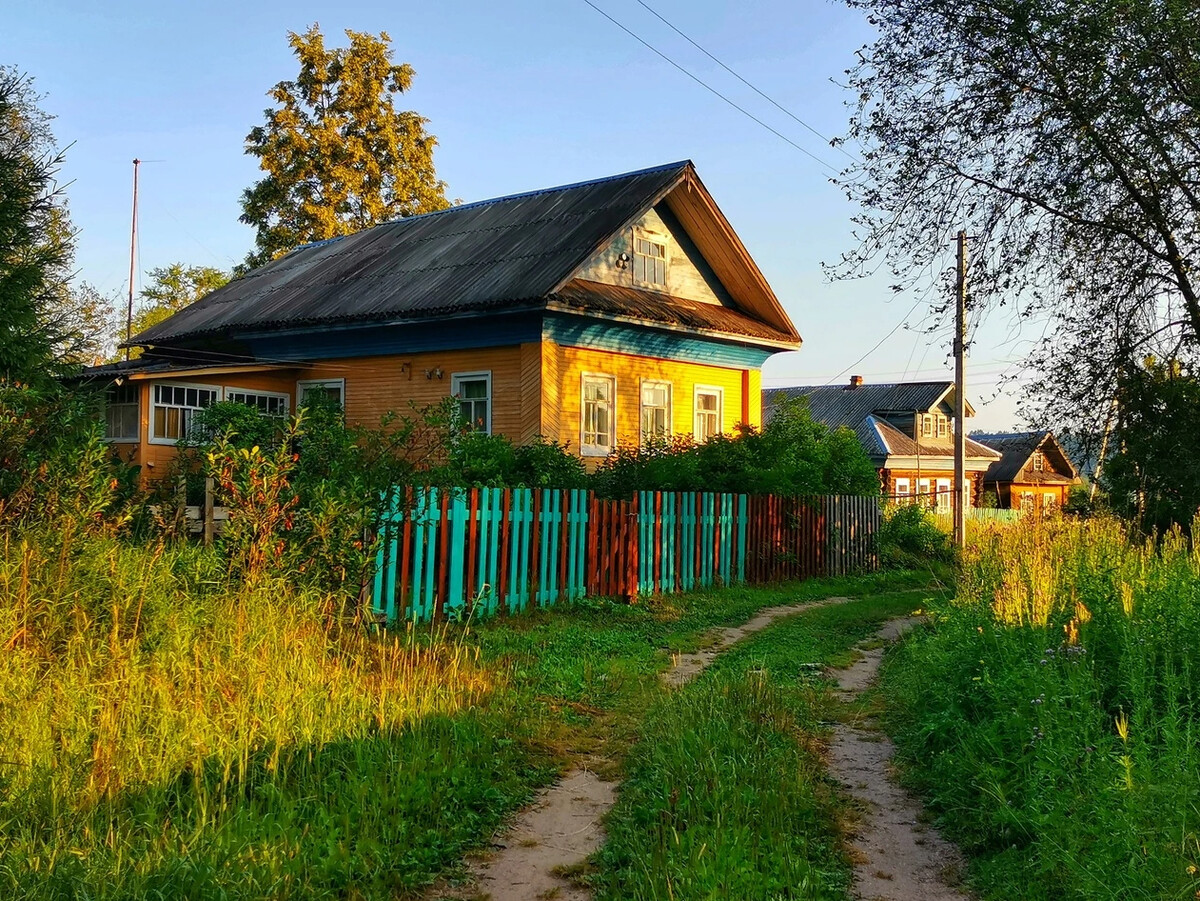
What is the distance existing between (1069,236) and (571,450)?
9150mm

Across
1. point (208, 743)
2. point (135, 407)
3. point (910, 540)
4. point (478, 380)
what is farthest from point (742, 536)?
point (208, 743)

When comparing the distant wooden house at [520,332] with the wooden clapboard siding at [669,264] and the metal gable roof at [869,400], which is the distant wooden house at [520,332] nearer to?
the wooden clapboard siding at [669,264]

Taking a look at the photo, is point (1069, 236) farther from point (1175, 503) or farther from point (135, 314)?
point (135, 314)

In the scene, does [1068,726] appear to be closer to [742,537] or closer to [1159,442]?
[1159,442]

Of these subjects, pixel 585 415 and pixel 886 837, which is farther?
pixel 585 415

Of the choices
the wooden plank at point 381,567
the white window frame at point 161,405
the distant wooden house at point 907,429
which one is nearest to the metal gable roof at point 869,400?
the distant wooden house at point 907,429

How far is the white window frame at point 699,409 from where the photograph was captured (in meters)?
21.8

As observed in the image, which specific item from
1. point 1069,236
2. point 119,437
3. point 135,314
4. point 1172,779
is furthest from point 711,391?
point 135,314

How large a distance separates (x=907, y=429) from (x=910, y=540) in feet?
94.6

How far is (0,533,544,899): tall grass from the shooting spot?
388 cm

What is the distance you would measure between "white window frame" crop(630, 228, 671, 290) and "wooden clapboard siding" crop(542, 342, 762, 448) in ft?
5.49

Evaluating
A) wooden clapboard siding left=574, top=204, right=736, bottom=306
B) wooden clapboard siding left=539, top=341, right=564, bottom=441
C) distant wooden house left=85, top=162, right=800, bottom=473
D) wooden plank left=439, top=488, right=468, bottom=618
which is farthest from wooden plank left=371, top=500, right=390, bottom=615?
wooden clapboard siding left=574, top=204, right=736, bottom=306

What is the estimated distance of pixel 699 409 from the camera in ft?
72.0

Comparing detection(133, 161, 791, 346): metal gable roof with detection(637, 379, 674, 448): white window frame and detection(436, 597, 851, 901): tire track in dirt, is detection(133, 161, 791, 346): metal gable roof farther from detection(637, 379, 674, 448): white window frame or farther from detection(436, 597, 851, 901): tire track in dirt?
detection(436, 597, 851, 901): tire track in dirt
